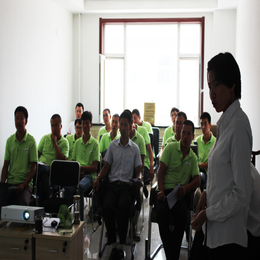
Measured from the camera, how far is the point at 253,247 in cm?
126

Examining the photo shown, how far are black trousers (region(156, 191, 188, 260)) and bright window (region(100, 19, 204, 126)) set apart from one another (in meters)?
4.46

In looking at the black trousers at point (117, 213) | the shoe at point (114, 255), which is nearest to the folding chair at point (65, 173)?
the black trousers at point (117, 213)

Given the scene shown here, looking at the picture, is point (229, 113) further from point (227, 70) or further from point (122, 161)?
point (122, 161)

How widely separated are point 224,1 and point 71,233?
5675 millimetres

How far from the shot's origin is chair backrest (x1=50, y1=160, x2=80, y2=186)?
3.32 meters

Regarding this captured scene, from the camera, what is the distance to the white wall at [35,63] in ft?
13.9

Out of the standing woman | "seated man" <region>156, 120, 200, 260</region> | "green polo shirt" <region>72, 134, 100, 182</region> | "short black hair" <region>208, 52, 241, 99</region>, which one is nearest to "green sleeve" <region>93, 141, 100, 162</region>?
"green polo shirt" <region>72, 134, 100, 182</region>

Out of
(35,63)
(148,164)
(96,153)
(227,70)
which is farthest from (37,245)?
(35,63)

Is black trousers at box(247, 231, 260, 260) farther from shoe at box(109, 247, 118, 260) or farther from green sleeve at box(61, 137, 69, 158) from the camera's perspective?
green sleeve at box(61, 137, 69, 158)

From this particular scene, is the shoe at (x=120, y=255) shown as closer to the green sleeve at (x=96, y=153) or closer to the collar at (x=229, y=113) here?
the green sleeve at (x=96, y=153)

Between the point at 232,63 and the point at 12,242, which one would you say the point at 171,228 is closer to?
the point at 12,242

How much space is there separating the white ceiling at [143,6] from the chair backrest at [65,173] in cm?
431

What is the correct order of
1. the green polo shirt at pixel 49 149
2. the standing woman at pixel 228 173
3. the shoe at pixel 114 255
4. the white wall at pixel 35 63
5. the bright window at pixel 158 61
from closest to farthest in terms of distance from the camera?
1. the standing woman at pixel 228 173
2. the shoe at pixel 114 255
3. the green polo shirt at pixel 49 149
4. the white wall at pixel 35 63
5. the bright window at pixel 158 61

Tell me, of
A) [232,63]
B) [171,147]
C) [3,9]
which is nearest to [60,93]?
[3,9]
